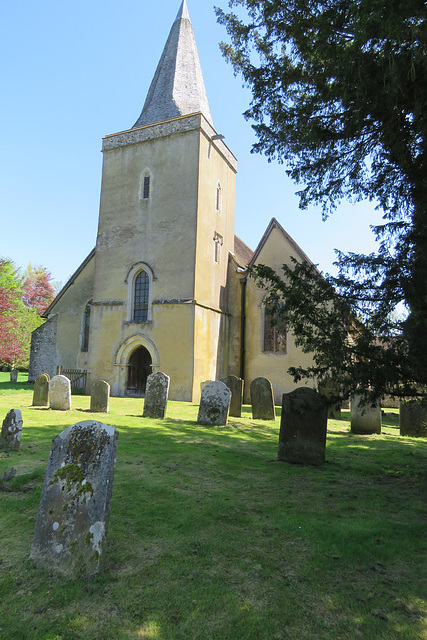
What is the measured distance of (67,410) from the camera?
11539 millimetres

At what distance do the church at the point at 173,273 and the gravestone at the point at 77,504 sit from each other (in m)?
14.7

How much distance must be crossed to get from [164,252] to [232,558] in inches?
675

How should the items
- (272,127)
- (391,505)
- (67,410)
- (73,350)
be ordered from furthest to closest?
1. (73,350)
2. (67,410)
3. (272,127)
4. (391,505)

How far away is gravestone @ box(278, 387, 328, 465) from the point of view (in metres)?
6.33

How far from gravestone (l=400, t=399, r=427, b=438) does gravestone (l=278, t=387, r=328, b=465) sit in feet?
14.7

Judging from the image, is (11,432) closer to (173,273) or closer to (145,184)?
(173,273)

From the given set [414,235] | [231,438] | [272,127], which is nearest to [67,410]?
[231,438]

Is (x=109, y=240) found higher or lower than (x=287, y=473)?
higher

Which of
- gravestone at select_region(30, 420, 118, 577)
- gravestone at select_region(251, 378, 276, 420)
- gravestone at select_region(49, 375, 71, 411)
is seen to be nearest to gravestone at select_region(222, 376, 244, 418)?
gravestone at select_region(251, 378, 276, 420)

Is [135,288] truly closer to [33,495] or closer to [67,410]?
[67,410]

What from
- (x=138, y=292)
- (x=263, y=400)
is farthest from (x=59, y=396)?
(x=138, y=292)

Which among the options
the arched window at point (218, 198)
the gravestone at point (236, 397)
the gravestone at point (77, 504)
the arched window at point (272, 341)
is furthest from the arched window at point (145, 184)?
the gravestone at point (77, 504)

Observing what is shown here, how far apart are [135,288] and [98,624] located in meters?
18.4

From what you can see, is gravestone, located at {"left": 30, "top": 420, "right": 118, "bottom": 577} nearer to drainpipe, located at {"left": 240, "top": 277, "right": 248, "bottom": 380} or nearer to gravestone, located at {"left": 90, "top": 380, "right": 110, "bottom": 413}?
gravestone, located at {"left": 90, "top": 380, "right": 110, "bottom": 413}
